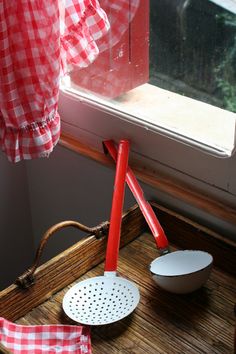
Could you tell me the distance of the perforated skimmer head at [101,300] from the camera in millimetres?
833

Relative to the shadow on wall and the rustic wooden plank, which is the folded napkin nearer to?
the rustic wooden plank

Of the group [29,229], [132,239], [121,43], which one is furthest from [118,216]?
[29,229]

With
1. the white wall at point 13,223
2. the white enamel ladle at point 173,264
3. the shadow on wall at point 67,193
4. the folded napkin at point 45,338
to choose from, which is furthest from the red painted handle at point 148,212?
the white wall at point 13,223

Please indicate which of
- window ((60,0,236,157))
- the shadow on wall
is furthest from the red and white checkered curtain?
the shadow on wall

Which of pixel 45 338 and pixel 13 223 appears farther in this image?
pixel 13 223

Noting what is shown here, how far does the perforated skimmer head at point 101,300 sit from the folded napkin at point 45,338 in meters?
0.02

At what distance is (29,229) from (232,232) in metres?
0.61

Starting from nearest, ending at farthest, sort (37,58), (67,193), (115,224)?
(37,58)
(115,224)
(67,193)

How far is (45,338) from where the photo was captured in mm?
805

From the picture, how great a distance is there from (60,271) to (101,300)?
0.27 ft

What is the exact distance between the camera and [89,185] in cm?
115

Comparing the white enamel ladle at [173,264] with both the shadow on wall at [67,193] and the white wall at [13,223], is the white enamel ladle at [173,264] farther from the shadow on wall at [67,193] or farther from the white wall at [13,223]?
the white wall at [13,223]

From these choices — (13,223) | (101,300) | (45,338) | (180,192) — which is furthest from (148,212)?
(13,223)

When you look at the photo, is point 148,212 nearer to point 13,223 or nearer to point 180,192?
point 180,192
